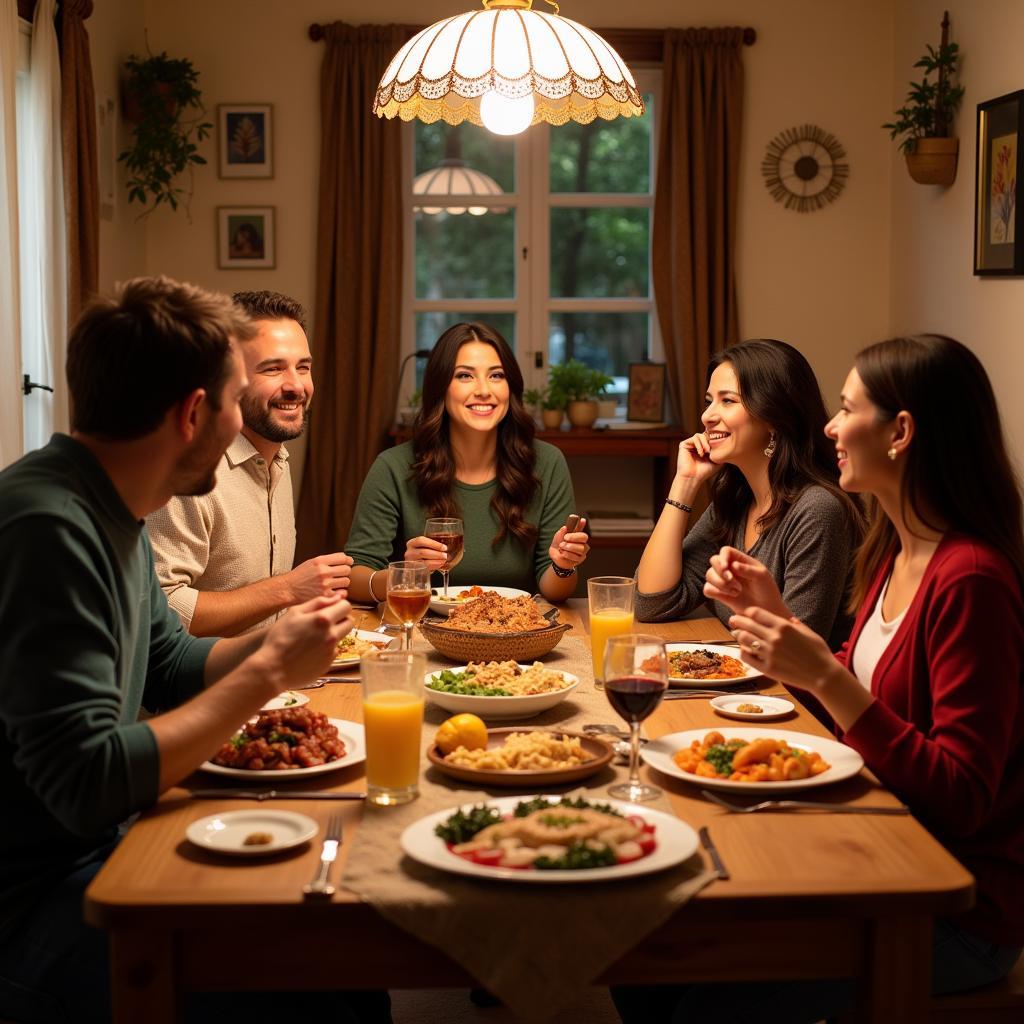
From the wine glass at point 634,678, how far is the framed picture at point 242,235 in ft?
14.2

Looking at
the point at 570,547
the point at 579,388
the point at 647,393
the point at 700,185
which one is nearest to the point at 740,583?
the point at 570,547

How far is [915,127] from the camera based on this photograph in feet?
16.2

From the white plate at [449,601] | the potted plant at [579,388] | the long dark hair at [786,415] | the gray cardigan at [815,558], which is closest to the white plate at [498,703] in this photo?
the white plate at [449,601]

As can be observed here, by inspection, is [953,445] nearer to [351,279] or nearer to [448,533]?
[448,533]

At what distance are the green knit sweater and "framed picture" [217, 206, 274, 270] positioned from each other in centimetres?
242

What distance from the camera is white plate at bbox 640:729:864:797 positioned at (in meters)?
1.57

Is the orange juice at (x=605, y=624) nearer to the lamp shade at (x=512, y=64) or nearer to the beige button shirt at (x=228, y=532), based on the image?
the beige button shirt at (x=228, y=532)

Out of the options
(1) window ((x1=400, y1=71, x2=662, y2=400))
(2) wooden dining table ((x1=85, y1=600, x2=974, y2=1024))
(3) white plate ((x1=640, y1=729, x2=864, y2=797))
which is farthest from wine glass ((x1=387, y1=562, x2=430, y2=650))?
(1) window ((x1=400, y1=71, x2=662, y2=400))

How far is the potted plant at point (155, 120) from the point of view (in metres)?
5.10

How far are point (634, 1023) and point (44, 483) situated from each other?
1305mm

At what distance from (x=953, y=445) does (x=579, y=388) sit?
3595 millimetres

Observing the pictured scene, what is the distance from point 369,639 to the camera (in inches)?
95.4

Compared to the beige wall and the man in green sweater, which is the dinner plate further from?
the beige wall

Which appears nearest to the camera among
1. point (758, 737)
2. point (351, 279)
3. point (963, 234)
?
point (758, 737)
